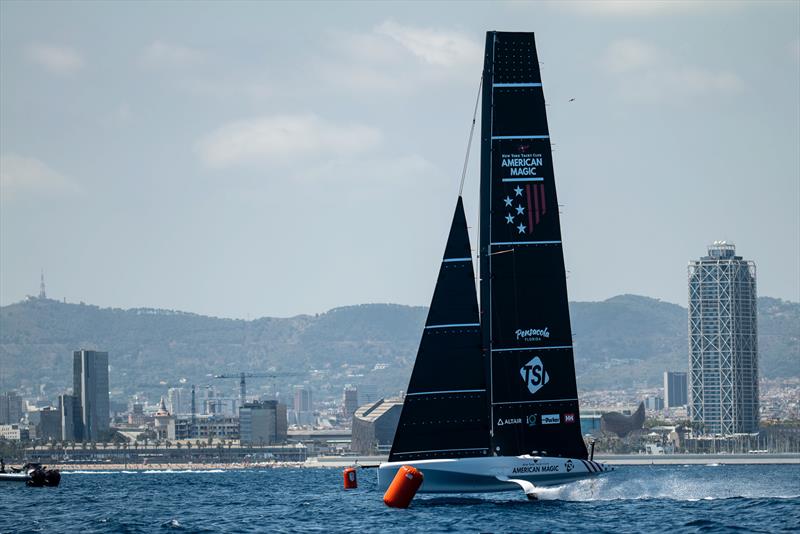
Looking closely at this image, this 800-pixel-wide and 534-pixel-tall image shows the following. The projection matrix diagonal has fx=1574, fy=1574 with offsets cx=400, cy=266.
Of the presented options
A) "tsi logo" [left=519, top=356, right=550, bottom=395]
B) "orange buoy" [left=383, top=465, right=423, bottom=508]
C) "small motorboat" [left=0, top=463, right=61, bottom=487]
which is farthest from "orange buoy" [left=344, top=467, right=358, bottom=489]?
"small motorboat" [left=0, top=463, right=61, bottom=487]

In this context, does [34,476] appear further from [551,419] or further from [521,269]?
[521,269]

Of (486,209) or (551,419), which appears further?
(551,419)

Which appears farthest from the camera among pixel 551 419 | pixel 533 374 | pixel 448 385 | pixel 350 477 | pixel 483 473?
pixel 350 477

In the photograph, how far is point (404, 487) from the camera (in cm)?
4647

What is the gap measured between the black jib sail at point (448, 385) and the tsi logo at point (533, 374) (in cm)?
151

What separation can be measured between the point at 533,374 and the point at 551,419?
1539 millimetres

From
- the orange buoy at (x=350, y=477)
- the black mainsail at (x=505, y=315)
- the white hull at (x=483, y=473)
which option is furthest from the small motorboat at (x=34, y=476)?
the black mainsail at (x=505, y=315)

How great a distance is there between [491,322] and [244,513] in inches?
471

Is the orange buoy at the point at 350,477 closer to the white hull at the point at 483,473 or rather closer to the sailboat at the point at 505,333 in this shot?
the sailboat at the point at 505,333

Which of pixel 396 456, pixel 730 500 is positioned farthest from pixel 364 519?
pixel 730 500

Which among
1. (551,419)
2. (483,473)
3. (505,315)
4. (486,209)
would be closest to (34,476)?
(551,419)

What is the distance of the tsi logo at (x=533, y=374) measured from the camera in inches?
1929

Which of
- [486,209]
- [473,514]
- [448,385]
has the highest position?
[486,209]

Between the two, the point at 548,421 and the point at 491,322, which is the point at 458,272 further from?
the point at 548,421
